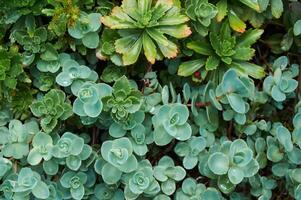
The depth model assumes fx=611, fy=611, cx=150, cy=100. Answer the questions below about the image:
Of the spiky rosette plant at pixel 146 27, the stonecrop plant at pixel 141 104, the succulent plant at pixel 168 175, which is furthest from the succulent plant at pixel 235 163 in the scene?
the spiky rosette plant at pixel 146 27

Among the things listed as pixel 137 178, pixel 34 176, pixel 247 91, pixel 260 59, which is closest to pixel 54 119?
pixel 34 176

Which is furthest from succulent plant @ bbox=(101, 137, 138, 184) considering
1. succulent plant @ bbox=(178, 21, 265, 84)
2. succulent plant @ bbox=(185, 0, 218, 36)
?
succulent plant @ bbox=(185, 0, 218, 36)

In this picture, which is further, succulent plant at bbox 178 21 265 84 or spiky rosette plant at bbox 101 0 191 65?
succulent plant at bbox 178 21 265 84

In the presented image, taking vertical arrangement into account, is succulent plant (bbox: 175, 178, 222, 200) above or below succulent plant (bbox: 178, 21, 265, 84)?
below

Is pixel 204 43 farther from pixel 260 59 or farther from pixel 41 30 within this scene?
pixel 41 30

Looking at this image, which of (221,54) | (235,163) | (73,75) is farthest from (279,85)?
(73,75)

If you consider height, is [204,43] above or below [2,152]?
above

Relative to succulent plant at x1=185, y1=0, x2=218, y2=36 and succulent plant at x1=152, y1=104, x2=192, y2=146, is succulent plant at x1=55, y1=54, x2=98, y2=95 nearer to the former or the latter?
succulent plant at x1=152, y1=104, x2=192, y2=146

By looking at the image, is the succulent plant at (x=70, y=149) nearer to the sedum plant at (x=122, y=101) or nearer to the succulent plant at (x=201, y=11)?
the sedum plant at (x=122, y=101)
